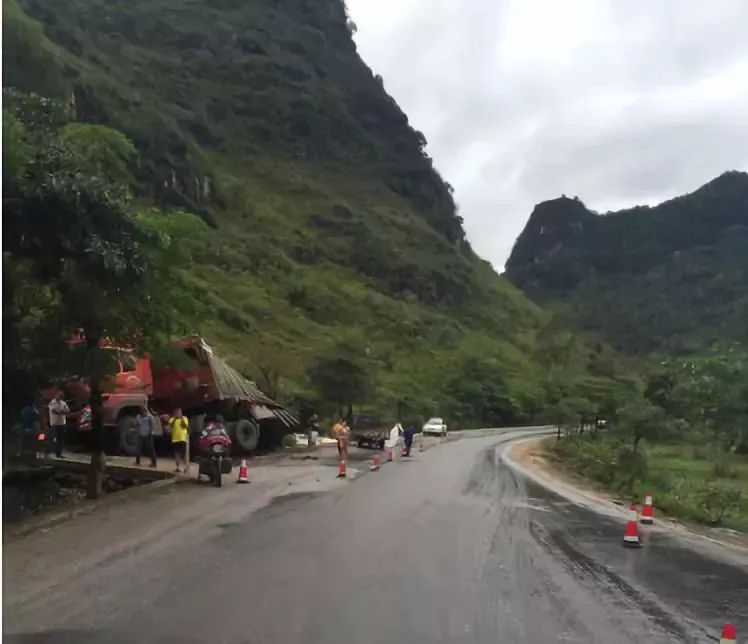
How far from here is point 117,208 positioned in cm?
1238

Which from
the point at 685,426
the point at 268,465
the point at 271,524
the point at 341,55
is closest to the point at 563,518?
the point at 271,524

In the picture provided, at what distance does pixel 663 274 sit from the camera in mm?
160375

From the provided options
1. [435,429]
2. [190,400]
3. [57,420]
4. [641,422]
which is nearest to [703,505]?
[57,420]

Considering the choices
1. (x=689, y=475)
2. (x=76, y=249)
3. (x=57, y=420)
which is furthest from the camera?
(x=689, y=475)

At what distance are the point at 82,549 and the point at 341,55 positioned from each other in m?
180

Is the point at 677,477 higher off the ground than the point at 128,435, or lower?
lower

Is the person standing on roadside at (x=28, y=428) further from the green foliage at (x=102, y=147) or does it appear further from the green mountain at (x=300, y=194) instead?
the green mountain at (x=300, y=194)

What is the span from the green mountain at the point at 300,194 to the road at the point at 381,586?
48.7 feet

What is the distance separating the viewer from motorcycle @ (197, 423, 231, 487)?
19.2 metres

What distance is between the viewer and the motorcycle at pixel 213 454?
19172 millimetres

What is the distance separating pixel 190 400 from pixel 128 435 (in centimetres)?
424

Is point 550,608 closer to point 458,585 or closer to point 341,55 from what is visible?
point 458,585

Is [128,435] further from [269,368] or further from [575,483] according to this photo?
[269,368]

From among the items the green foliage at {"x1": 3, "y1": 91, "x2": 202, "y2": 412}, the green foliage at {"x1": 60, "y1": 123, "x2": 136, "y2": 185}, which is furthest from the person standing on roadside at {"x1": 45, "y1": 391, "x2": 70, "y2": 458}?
the green foliage at {"x1": 60, "y1": 123, "x2": 136, "y2": 185}
